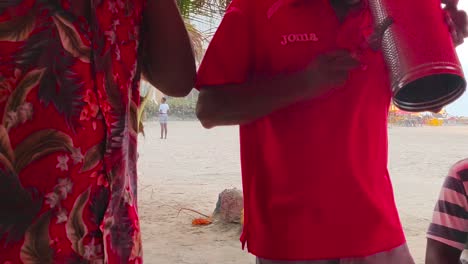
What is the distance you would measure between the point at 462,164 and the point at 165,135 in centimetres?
1410

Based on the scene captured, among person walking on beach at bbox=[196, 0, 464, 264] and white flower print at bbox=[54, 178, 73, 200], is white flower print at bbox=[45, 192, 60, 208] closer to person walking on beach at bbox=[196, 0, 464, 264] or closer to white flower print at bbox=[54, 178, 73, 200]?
white flower print at bbox=[54, 178, 73, 200]

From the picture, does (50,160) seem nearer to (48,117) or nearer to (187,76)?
(48,117)

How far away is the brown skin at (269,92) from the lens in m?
0.93

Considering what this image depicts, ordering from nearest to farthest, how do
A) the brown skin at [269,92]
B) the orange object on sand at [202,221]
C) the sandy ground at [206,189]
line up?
the brown skin at [269,92] → the sandy ground at [206,189] → the orange object on sand at [202,221]

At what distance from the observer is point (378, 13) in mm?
867

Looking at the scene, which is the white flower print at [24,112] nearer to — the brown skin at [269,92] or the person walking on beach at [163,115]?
the brown skin at [269,92]

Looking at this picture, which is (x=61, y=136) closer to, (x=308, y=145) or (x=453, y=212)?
(x=308, y=145)

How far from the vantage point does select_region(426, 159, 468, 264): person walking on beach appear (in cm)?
124

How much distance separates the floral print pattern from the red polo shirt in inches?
11.9

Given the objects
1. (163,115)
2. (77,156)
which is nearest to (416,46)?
(77,156)

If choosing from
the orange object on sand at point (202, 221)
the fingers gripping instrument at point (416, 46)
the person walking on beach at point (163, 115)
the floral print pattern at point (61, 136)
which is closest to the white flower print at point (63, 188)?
the floral print pattern at point (61, 136)

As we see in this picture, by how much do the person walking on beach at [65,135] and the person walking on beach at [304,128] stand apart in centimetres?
27

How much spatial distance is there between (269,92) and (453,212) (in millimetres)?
604

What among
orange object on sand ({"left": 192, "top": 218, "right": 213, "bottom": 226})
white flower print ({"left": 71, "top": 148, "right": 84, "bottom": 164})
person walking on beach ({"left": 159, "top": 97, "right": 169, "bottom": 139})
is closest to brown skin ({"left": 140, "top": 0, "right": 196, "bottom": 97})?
white flower print ({"left": 71, "top": 148, "right": 84, "bottom": 164})
